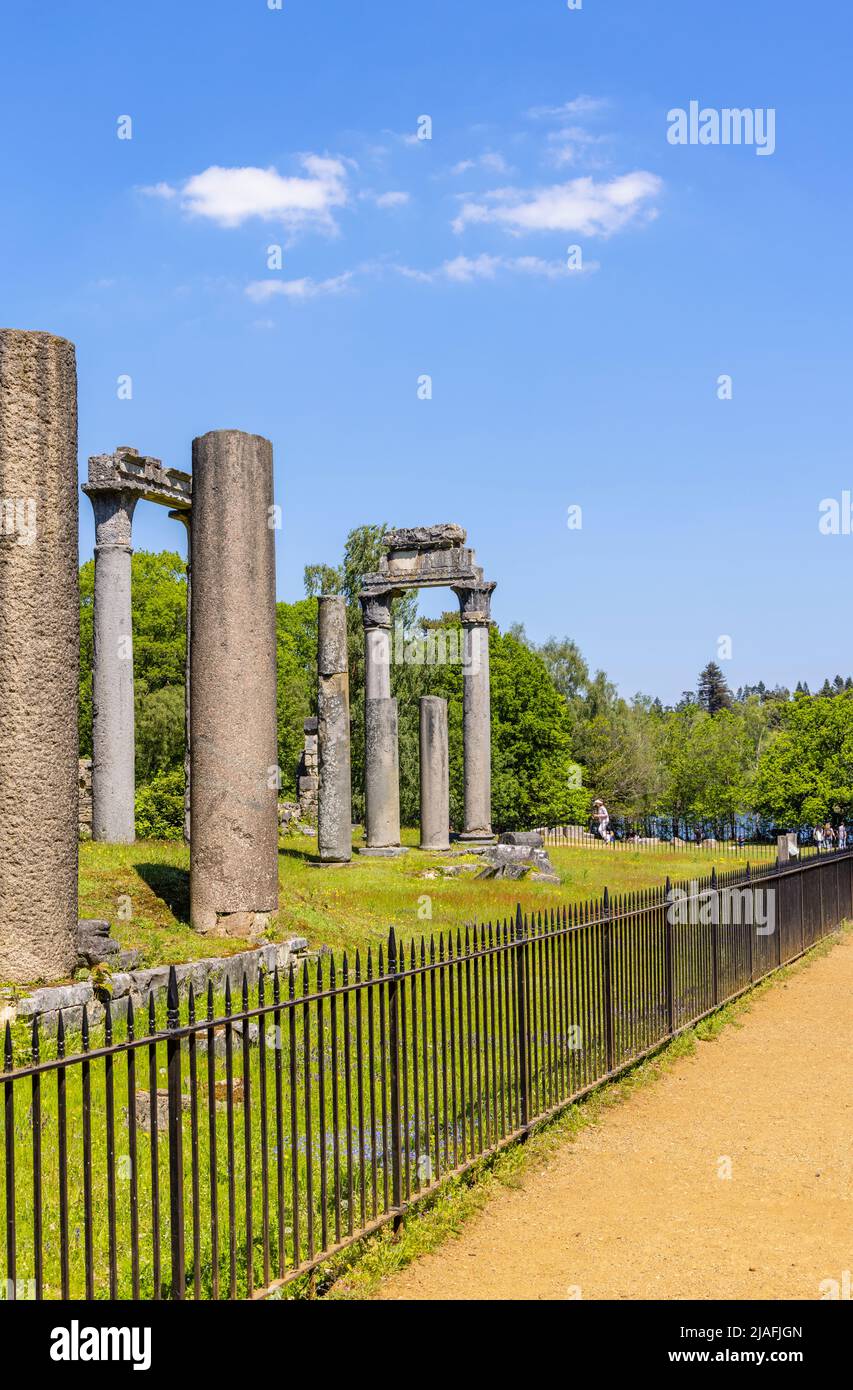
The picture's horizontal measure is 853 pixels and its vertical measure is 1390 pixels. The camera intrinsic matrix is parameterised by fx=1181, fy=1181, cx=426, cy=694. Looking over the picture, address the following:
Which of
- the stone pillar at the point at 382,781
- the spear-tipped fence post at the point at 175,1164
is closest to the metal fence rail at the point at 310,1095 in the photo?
the spear-tipped fence post at the point at 175,1164

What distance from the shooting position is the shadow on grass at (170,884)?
13.5 m

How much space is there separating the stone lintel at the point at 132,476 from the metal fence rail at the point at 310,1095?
12.4m

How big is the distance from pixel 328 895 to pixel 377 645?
1150 cm

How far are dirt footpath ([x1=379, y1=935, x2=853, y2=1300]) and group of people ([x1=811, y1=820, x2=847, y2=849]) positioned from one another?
33.6 meters

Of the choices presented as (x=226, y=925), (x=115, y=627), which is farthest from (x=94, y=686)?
(x=226, y=925)

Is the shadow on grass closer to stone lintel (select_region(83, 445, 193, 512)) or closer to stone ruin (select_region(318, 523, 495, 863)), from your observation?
stone lintel (select_region(83, 445, 193, 512))

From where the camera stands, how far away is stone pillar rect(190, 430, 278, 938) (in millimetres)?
12945

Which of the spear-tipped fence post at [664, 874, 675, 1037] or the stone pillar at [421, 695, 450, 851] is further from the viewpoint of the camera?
the stone pillar at [421, 695, 450, 851]

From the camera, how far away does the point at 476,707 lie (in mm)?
29328

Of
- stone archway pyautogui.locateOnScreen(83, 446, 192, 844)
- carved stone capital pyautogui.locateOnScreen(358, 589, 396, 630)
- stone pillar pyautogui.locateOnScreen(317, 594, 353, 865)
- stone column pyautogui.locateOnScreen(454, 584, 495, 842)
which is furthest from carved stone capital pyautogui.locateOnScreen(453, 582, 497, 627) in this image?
stone archway pyautogui.locateOnScreen(83, 446, 192, 844)

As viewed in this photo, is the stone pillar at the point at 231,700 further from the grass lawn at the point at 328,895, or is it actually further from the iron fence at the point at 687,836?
the iron fence at the point at 687,836

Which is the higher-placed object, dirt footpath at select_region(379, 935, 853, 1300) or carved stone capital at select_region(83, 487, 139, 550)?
carved stone capital at select_region(83, 487, 139, 550)

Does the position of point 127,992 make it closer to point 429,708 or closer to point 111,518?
point 111,518

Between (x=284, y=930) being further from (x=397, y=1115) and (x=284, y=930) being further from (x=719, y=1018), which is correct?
(x=397, y=1115)
